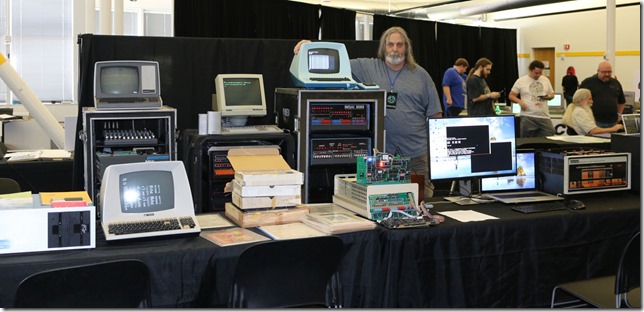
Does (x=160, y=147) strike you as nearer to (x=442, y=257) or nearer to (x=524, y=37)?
(x=442, y=257)

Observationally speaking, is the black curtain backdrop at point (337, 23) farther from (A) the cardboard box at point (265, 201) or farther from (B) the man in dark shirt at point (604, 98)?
(A) the cardboard box at point (265, 201)

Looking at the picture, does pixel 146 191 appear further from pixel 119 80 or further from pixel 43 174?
pixel 43 174

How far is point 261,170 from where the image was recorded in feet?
10.4

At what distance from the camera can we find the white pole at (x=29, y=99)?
534 centimetres

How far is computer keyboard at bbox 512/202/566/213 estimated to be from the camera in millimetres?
3424

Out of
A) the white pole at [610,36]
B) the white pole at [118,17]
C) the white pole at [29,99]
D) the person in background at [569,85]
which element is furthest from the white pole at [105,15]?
the person in background at [569,85]

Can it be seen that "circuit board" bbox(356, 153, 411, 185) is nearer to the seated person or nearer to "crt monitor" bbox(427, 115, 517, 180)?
"crt monitor" bbox(427, 115, 517, 180)

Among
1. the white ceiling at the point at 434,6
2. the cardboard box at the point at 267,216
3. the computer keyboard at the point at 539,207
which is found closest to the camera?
the cardboard box at the point at 267,216

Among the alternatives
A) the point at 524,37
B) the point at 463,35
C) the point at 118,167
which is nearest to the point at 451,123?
the point at 118,167

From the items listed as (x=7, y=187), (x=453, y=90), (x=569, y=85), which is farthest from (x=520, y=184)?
(x=569, y=85)

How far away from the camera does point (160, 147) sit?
456 cm

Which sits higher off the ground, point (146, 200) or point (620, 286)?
point (146, 200)

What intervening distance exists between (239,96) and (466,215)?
1.91m

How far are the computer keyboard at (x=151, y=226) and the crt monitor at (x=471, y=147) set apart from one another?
49.3 inches
